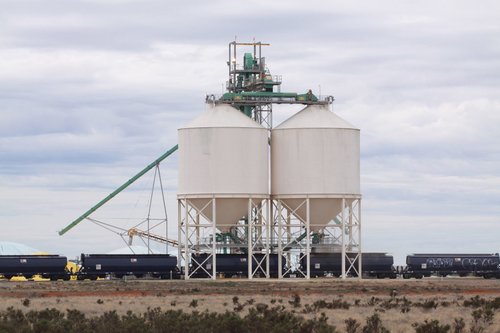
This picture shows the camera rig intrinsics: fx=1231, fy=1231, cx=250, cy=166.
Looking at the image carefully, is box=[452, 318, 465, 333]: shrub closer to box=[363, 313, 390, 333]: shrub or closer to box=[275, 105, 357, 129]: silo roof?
box=[363, 313, 390, 333]: shrub

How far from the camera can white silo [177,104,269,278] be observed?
112938mm

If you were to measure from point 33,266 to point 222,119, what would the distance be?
22274 millimetres

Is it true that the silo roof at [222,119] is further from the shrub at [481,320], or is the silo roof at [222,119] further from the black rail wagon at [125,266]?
the shrub at [481,320]

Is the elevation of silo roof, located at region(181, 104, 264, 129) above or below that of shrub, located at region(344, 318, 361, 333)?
A: above

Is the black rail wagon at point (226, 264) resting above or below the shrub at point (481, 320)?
above

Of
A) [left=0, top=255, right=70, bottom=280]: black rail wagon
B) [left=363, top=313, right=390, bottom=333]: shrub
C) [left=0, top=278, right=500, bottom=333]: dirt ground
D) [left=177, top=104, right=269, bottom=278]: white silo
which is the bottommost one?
[left=363, top=313, right=390, bottom=333]: shrub

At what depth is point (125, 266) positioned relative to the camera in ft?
382

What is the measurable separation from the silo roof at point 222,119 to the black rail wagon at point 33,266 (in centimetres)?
1776

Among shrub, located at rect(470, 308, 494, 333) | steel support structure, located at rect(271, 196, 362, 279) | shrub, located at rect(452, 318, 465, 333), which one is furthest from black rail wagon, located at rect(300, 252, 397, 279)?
shrub, located at rect(452, 318, 465, 333)

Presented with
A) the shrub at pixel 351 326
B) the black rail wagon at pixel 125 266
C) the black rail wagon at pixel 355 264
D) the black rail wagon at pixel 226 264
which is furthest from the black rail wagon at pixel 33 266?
the shrub at pixel 351 326

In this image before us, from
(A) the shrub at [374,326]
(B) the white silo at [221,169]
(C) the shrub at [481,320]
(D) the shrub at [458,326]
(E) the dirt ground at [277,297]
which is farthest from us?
(B) the white silo at [221,169]

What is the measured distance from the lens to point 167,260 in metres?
118

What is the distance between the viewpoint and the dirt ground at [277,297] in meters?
62.5

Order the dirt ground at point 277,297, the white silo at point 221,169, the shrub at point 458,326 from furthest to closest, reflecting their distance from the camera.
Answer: the white silo at point 221,169 → the dirt ground at point 277,297 → the shrub at point 458,326
